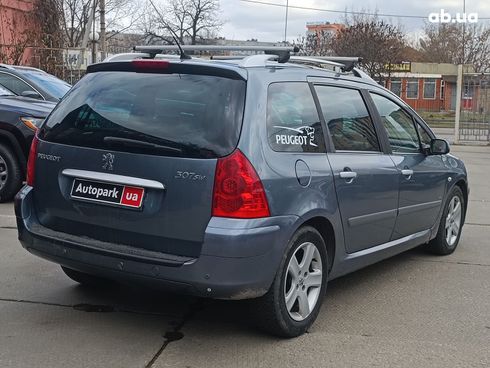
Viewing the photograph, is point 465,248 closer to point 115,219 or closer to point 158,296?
point 158,296

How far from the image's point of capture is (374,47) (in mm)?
31953

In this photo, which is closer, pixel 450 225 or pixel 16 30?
pixel 450 225

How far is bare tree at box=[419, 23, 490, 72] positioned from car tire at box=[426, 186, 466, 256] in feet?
134

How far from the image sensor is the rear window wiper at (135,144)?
3.63 meters

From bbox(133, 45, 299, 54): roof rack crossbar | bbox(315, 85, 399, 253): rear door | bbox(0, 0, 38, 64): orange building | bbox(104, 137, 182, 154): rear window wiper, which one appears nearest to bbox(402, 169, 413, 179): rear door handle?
bbox(315, 85, 399, 253): rear door

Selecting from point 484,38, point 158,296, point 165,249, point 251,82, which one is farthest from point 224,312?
point 484,38

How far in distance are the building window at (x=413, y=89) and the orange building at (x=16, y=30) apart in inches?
1294

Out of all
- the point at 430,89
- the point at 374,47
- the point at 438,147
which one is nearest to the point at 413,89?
the point at 430,89

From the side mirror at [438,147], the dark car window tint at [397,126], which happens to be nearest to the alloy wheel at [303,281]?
the dark car window tint at [397,126]

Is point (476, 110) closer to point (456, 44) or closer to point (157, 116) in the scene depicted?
point (157, 116)

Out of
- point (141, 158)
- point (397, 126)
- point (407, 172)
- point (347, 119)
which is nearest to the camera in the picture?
point (141, 158)

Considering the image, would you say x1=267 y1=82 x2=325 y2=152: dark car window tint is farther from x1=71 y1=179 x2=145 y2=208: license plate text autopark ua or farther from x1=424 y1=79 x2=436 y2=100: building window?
x1=424 y1=79 x2=436 y2=100: building window

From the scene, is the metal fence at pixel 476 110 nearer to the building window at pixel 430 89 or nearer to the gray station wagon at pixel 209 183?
the gray station wagon at pixel 209 183

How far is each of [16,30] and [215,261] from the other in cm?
2331
